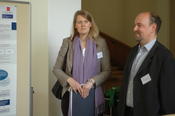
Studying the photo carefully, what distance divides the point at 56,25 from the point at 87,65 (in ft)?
2.65

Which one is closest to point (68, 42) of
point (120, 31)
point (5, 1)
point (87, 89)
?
point (87, 89)

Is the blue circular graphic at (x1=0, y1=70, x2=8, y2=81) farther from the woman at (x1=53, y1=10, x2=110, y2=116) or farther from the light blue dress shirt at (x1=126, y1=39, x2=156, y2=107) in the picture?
the light blue dress shirt at (x1=126, y1=39, x2=156, y2=107)

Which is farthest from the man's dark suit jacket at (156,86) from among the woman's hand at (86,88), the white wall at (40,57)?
the white wall at (40,57)

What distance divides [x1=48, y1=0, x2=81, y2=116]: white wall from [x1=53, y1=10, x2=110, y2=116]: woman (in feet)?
1.84

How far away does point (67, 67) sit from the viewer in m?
2.71

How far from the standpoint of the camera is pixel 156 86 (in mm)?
2242

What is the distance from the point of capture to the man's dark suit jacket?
2.21 metres

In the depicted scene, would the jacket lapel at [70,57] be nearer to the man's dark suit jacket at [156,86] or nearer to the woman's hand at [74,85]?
the woman's hand at [74,85]

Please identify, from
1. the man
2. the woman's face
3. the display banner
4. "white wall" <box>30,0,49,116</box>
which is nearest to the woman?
the woman's face

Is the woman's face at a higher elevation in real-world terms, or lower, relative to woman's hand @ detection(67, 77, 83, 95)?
higher

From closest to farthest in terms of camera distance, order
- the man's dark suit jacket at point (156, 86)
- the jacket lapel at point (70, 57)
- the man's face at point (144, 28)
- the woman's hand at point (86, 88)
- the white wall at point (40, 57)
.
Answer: the man's dark suit jacket at point (156, 86) < the man's face at point (144, 28) < the woman's hand at point (86, 88) < the jacket lapel at point (70, 57) < the white wall at point (40, 57)

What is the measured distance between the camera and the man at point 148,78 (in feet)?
7.26

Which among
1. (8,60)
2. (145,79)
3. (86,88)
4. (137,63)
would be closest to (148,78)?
(145,79)

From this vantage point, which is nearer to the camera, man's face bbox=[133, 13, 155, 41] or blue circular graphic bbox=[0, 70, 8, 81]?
man's face bbox=[133, 13, 155, 41]
